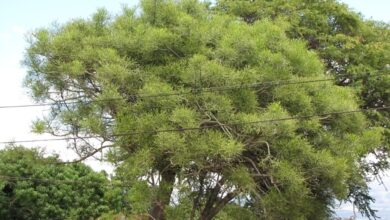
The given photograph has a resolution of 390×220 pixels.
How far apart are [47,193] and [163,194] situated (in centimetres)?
1046

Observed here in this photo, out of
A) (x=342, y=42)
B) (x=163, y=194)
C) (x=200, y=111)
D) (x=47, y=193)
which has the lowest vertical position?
(x=163, y=194)

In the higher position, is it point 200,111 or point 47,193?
point 47,193

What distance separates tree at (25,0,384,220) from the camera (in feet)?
27.4

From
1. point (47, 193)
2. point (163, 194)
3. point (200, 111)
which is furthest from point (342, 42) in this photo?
point (47, 193)

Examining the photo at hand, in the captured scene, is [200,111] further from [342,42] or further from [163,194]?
[342,42]

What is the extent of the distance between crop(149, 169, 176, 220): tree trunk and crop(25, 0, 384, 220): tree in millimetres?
18

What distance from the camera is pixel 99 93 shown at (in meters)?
9.30

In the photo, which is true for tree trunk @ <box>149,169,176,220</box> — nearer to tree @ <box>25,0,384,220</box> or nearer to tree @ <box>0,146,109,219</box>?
tree @ <box>25,0,384,220</box>

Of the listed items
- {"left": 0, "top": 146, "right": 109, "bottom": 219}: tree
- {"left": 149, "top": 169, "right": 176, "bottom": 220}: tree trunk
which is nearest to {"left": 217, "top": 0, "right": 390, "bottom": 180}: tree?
{"left": 149, "top": 169, "right": 176, "bottom": 220}: tree trunk

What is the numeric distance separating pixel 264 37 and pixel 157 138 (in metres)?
2.33

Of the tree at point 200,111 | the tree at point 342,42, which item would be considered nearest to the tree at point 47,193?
the tree at point 342,42

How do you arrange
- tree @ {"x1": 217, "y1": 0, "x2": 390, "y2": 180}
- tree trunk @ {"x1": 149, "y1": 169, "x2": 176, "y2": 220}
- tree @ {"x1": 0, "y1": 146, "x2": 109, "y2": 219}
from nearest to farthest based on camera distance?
tree trunk @ {"x1": 149, "y1": 169, "x2": 176, "y2": 220} < tree @ {"x1": 217, "y1": 0, "x2": 390, "y2": 180} < tree @ {"x1": 0, "y1": 146, "x2": 109, "y2": 219}

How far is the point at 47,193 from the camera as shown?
1847cm

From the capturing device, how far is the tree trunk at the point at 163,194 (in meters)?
8.83
